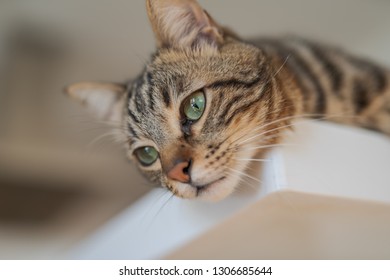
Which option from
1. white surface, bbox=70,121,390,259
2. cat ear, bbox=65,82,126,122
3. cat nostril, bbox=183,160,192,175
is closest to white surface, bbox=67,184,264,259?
white surface, bbox=70,121,390,259

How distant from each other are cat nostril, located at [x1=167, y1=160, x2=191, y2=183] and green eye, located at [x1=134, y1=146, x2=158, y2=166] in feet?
0.54

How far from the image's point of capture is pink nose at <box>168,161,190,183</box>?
0.77m

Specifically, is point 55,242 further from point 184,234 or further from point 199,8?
point 199,8

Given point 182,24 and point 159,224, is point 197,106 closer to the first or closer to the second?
point 182,24

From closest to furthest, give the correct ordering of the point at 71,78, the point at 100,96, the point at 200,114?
the point at 200,114 < the point at 100,96 < the point at 71,78

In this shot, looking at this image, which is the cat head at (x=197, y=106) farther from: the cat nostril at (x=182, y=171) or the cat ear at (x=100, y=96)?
the cat ear at (x=100, y=96)

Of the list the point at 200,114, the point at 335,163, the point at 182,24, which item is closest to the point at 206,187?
the point at 200,114

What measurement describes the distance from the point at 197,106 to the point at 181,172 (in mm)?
148

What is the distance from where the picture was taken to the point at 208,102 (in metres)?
0.82

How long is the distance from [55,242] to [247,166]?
161cm

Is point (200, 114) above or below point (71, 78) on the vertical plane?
below

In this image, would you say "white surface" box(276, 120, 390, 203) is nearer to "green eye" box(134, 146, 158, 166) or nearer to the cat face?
the cat face

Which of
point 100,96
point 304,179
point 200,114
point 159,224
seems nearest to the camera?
point 304,179
